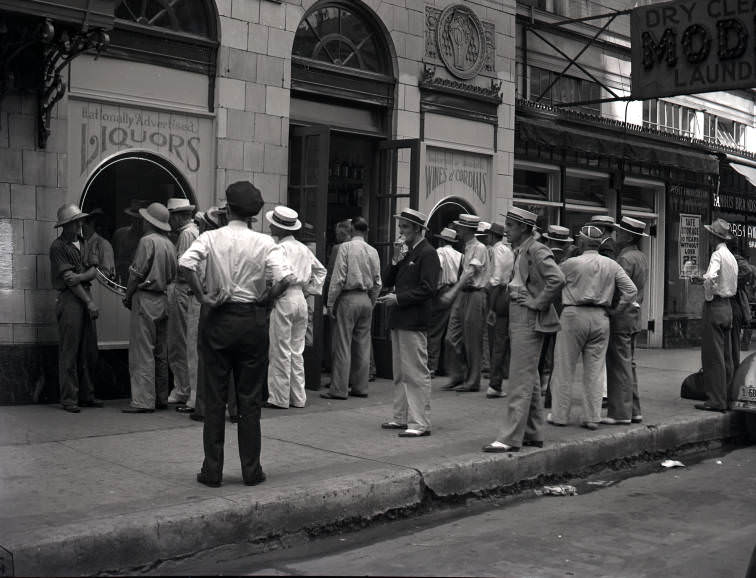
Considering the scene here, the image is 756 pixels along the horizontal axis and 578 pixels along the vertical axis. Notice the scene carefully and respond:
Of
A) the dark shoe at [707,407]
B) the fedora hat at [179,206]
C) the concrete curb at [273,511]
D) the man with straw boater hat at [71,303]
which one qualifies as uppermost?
the fedora hat at [179,206]

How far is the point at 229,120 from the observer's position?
11.5 meters

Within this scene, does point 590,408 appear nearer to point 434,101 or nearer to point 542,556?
point 542,556

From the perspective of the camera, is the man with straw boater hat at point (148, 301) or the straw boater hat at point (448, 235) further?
the straw boater hat at point (448, 235)

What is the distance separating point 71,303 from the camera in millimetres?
9578

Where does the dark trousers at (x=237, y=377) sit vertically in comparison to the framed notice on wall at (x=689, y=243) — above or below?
below

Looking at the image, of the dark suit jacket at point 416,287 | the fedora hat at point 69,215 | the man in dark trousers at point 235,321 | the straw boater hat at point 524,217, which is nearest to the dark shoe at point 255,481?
the man in dark trousers at point 235,321

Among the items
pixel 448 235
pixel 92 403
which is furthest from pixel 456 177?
pixel 92 403

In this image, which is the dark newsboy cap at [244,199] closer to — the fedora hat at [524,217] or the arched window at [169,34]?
the fedora hat at [524,217]

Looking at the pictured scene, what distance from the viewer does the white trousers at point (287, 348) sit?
405 inches

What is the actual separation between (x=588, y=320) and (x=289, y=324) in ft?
9.69

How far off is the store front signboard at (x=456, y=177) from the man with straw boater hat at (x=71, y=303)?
221 inches

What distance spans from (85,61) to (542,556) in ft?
22.9

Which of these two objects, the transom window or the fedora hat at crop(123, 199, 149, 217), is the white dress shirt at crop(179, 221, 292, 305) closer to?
the fedora hat at crop(123, 199, 149, 217)

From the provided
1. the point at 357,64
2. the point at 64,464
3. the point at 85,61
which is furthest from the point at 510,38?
the point at 64,464
